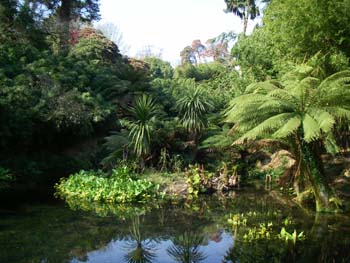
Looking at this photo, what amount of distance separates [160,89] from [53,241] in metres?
10.6

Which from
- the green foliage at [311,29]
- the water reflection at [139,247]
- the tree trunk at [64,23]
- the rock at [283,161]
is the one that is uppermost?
the tree trunk at [64,23]

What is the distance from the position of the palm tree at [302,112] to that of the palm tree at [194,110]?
3975mm

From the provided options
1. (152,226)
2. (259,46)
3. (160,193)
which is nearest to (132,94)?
(259,46)

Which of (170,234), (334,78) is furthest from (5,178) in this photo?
(334,78)

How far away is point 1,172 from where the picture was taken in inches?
438

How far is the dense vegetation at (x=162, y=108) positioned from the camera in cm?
749

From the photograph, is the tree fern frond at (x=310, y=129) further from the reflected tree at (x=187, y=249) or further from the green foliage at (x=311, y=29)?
the green foliage at (x=311, y=29)

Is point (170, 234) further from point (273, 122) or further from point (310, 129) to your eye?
point (310, 129)

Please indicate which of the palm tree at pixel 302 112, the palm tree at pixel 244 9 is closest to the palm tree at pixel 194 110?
the palm tree at pixel 302 112

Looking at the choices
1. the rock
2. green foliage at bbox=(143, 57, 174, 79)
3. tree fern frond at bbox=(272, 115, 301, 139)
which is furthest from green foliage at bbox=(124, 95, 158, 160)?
green foliage at bbox=(143, 57, 174, 79)

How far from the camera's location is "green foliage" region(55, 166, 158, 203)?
884cm

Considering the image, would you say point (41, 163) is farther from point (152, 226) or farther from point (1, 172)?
point (152, 226)

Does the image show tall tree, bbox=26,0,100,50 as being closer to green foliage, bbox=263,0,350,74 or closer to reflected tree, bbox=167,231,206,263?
green foliage, bbox=263,0,350,74

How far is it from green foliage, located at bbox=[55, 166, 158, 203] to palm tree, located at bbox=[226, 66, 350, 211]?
272 centimetres
